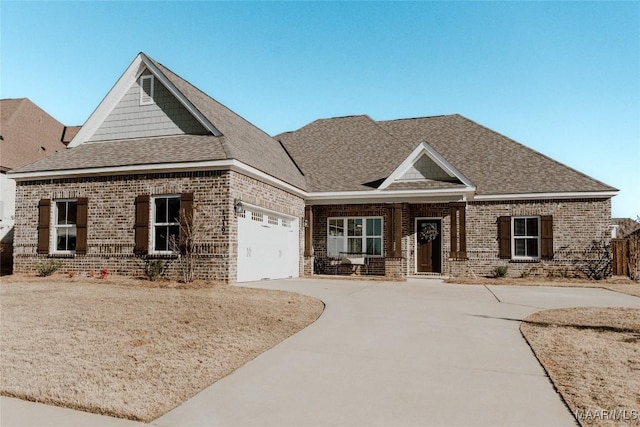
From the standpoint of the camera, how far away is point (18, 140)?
27031 millimetres

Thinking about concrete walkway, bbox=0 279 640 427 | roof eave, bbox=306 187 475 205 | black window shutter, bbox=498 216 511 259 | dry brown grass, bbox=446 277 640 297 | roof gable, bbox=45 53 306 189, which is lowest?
dry brown grass, bbox=446 277 640 297

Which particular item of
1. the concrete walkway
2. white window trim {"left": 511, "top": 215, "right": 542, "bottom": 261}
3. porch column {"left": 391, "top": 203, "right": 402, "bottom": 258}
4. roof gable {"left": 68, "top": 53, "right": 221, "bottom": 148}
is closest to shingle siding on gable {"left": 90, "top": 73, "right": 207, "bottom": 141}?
roof gable {"left": 68, "top": 53, "right": 221, "bottom": 148}

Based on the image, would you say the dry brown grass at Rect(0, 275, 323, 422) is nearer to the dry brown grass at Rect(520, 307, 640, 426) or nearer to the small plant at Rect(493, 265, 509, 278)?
the dry brown grass at Rect(520, 307, 640, 426)

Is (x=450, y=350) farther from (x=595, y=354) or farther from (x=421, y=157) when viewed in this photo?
(x=421, y=157)

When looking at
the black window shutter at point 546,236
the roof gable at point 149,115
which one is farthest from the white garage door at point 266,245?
the black window shutter at point 546,236

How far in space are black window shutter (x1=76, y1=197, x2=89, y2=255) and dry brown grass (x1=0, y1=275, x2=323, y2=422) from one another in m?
3.18

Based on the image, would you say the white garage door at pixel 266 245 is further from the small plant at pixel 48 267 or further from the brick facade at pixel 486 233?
the small plant at pixel 48 267

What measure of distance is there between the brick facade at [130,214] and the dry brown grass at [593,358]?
26.5 feet

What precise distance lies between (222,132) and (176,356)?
9.72m

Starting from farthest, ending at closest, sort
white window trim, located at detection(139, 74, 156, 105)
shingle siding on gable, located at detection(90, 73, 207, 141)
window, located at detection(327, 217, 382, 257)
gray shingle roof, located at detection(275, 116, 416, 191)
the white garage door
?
gray shingle roof, located at detection(275, 116, 416, 191)
window, located at detection(327, 217, 382, 257)
white window trim, located at detection(139, 74, 156, 105)
shingle siding on gable, located at detection(90, 73, 207, 141)
the white garage door

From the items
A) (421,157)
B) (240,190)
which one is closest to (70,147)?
(240,190)

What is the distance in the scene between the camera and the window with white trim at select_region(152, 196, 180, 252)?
13.7 metres

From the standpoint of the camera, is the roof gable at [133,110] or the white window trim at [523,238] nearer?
the roof gable at [133,110]

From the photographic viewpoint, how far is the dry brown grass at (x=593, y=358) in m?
4.39
